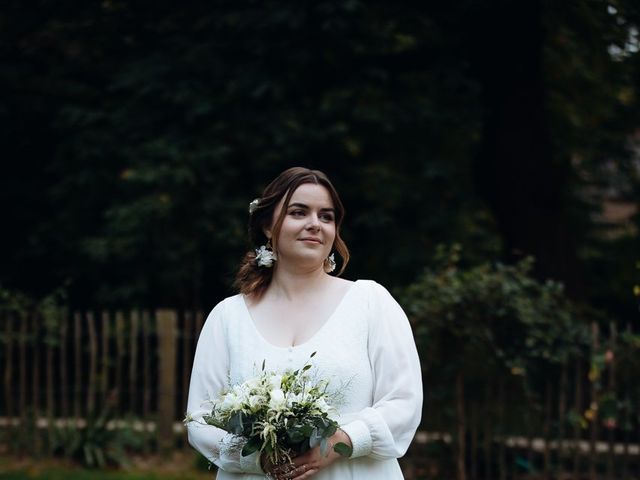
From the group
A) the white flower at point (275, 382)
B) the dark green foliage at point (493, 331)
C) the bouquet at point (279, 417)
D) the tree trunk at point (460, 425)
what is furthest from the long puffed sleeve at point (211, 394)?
the tree trunk at point (460, 425)

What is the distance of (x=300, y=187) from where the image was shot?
11.1ft

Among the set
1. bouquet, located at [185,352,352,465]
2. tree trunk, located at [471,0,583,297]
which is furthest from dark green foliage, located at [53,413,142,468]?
bouquet, located at [185,352,352,465]

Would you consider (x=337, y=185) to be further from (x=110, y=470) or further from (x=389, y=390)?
(x=389, y=390)

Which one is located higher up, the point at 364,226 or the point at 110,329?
the point at 364,226

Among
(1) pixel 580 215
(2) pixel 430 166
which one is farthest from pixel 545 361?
(1) pixel 580 215

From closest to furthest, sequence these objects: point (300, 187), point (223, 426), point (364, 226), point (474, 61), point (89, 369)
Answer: point (223, 426) < point (300, 187) < point (89, 369) < point (474, 61) < point (364, 226)

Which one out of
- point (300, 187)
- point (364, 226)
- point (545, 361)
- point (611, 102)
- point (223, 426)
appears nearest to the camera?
point (223, 426)

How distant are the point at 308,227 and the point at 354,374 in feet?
1.83

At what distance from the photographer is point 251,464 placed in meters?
3.19

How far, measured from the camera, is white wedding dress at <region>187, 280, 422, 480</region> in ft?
10.5

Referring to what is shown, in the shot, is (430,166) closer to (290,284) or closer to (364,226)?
(364,226)

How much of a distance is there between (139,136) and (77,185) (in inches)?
53.2

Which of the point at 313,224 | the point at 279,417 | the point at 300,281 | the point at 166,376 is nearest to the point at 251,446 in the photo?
the point at 279,417

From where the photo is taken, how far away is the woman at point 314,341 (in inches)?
126
